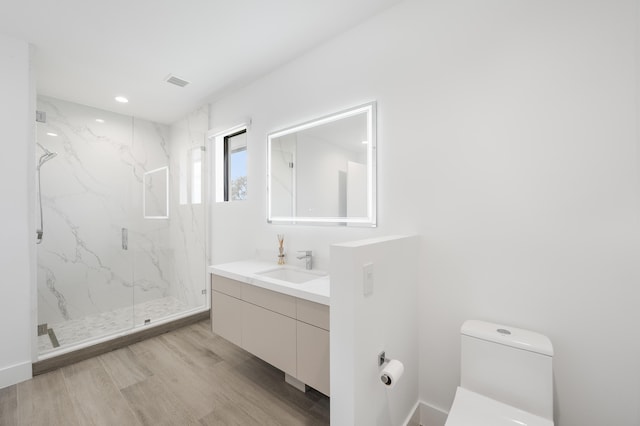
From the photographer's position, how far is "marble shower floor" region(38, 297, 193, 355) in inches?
97.0

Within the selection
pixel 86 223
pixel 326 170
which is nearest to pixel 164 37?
pixel 326 170

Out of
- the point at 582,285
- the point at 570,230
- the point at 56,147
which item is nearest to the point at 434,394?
the point at 582,285

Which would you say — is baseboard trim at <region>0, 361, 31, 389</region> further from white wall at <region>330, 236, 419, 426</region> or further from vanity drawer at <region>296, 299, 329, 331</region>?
white wall at <region>330, 236, 419, 426</region>

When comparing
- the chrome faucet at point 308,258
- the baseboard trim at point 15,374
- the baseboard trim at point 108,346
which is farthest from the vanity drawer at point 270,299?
the baseboard trim at point 15,374

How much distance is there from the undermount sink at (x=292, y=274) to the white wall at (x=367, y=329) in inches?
30.7

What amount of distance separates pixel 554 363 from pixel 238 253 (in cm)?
262

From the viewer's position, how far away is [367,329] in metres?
1.18

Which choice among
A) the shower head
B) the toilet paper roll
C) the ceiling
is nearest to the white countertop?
the toilet paper roll

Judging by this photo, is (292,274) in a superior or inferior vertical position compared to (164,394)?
superior

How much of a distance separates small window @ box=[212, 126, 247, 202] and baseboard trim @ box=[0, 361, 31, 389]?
6.82 feet

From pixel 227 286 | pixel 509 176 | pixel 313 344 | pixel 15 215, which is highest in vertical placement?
pixel 509 176

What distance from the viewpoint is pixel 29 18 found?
1830mm

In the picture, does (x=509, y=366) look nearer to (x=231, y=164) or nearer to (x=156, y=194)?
(x=231, y=164)

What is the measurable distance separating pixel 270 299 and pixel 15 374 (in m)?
Answer: 2.10
